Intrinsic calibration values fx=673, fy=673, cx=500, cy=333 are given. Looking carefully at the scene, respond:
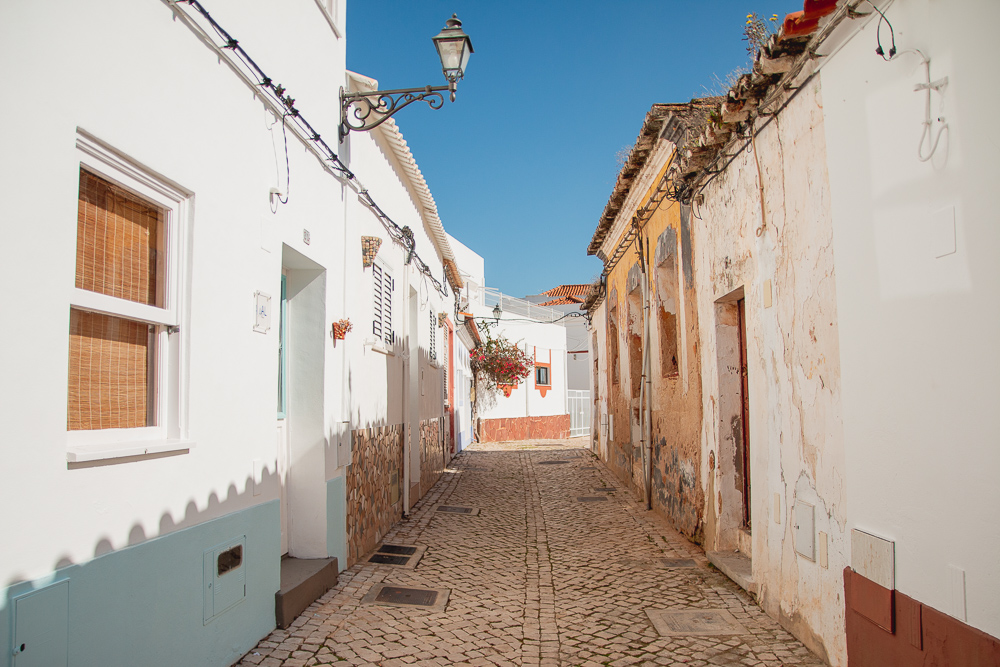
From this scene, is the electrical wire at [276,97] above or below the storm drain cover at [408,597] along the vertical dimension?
above

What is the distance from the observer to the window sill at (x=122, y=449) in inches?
99.6

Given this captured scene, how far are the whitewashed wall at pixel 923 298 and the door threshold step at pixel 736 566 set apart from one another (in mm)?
1683

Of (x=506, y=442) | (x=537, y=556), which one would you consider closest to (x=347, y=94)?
(x=537, y=556)

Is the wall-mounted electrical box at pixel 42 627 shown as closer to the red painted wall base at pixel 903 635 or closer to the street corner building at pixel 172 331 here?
the street corner building at pixel 172 331

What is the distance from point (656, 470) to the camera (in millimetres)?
8086

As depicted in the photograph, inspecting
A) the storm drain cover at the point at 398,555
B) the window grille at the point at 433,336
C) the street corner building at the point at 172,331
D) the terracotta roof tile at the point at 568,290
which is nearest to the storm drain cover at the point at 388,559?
the storm drain cover at the point at 398,555

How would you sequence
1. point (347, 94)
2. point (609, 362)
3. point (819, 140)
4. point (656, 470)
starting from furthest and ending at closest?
point (609, 362), point (656, 470), point (347, 94), point (819, 140)

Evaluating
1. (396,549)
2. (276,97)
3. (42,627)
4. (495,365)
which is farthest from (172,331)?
(495,365)

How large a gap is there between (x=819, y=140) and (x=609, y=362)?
945 centimetres

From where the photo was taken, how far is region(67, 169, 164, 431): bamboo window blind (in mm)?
2736

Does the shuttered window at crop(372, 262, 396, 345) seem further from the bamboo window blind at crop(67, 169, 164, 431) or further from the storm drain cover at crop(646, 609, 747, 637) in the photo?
the storm drain cover at crop(646, 609, 747, 637)

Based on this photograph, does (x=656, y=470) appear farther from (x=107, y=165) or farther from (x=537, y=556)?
(x=107, y=165)

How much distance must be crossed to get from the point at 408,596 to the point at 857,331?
11.6 ft

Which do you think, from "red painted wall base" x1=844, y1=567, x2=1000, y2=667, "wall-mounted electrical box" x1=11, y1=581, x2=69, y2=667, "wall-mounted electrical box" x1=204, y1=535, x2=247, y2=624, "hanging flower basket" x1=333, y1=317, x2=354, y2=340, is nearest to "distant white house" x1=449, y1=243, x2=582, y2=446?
"hanging flower basket" x1=333, y1=317, x2=354, y2=340
